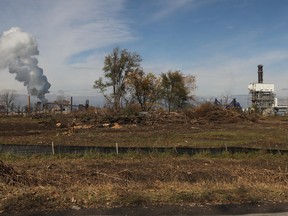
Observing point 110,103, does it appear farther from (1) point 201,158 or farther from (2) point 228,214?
(2) point 228,214

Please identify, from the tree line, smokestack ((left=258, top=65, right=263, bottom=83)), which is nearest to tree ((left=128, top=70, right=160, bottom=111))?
the tree line

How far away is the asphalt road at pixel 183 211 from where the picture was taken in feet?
20.3

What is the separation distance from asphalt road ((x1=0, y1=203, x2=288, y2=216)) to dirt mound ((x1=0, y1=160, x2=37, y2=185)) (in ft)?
6.68

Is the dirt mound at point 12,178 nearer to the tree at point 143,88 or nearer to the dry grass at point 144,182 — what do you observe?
the dry grass at point 144,182

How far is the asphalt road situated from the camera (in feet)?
20.3

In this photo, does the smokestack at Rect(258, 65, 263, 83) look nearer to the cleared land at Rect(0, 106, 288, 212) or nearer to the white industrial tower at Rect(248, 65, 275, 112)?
the white industrial tower at Rect(248, 65, 275, 112)

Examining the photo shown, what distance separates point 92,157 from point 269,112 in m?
66.1

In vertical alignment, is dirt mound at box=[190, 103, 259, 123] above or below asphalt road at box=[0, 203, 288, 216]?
above

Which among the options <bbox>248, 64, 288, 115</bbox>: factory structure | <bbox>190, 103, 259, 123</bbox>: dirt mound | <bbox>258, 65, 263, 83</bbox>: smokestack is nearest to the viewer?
<bbox>190, 103, 259, 123</bbox>: dirt mound

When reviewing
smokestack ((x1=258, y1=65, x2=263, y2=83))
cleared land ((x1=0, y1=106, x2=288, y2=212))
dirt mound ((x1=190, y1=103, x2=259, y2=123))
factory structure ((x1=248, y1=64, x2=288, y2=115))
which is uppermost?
smokestack ((x1=258, y1=65, x2=263, y2=83))

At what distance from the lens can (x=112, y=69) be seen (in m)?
68.1

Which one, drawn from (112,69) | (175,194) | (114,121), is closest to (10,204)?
(175,194)

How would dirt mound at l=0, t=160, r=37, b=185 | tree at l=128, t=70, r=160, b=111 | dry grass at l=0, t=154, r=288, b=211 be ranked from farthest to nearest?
tree at l=128, t=70, r=160, b=111, dirt mound at l=0, t=160, r=37, b=185, dry grass at l=0, t=154, r=288, b=211

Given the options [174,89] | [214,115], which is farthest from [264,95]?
[214,115]
